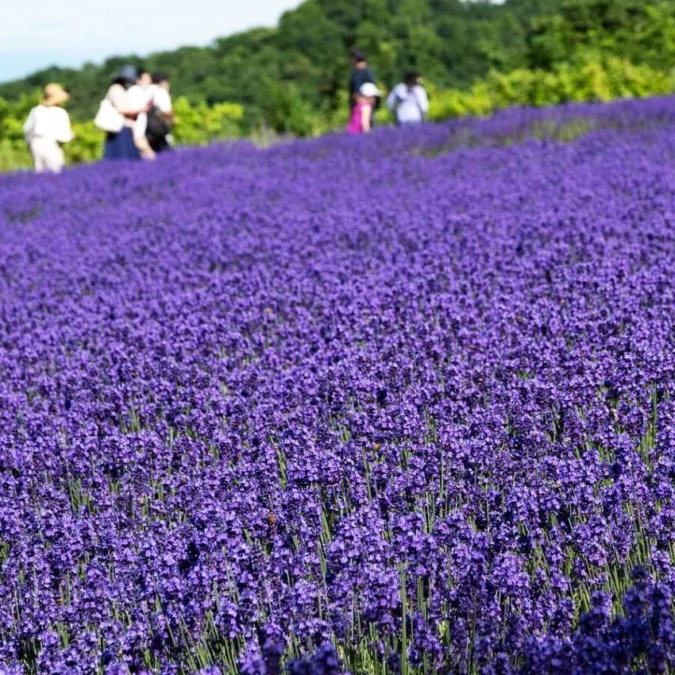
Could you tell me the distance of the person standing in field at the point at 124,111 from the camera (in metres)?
13.8

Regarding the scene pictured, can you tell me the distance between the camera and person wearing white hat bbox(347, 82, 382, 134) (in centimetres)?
1552

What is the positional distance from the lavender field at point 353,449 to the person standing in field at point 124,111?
261 inches

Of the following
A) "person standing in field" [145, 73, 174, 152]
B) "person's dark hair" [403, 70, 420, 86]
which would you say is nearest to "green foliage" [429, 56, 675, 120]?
"person's dark hair" [403, 70, 420, 86]

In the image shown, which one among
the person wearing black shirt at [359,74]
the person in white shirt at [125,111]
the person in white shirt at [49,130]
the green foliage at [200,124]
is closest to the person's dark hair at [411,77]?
the person wearing black shirt at [359,74]

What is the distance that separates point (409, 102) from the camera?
53.3 ft

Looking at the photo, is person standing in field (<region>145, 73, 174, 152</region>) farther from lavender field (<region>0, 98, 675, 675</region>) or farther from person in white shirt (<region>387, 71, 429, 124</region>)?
lavender field (<region>0, 98, 675, 675</region>)

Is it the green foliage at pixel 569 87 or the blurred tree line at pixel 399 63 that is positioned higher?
the blurred tree line at pixel 399 63

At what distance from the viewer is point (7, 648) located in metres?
2.80

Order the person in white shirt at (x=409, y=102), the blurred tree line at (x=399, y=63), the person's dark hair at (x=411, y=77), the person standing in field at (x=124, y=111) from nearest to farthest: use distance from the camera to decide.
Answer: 1. the person standing in field at (x=124, y=111)
2. the person's dark hair at (x=411, y=77)
3. the person in white shirt at (x=409, y=102)
4. the blurred tree line at (x=399, y=63)

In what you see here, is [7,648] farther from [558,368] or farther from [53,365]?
[53,365]

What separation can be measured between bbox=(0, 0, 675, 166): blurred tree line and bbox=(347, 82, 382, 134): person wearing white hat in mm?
2838

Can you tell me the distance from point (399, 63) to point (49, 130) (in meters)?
15.3

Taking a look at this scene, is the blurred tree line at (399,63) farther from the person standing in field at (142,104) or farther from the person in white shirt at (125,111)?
the person in white shirt at (125,111)

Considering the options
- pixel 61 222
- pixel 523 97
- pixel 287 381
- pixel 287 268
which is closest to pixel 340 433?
pixel 287 381
